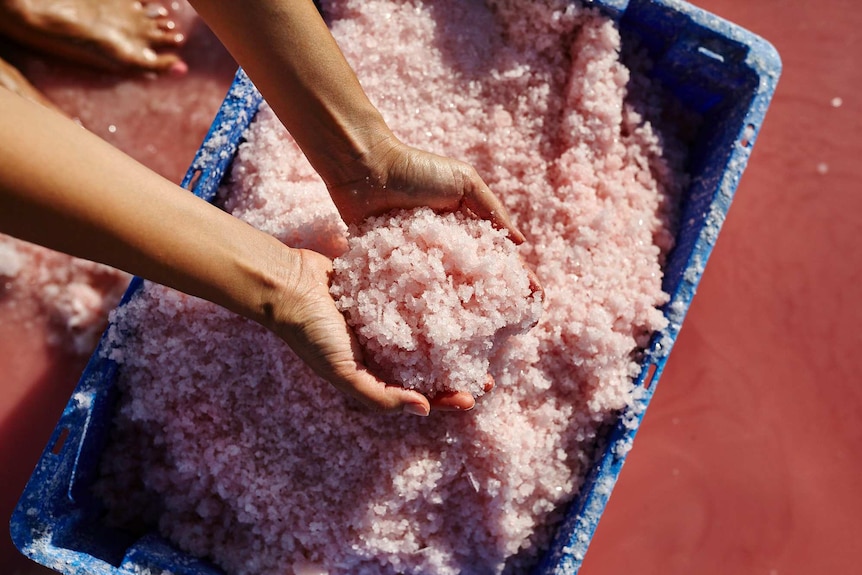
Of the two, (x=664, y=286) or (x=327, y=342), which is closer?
(x=327, y=342)

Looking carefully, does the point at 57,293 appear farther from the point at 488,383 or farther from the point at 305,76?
the point at 488,383

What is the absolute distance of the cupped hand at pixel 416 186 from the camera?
40.5 inches

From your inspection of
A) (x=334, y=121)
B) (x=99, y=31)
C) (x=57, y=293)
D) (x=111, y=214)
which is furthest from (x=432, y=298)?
(x=99, y=31)

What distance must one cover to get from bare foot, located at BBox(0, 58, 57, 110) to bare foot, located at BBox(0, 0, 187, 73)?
96 mm

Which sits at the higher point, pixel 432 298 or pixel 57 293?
pixel 432 298

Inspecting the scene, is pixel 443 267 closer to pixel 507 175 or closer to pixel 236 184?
pixel 507 175

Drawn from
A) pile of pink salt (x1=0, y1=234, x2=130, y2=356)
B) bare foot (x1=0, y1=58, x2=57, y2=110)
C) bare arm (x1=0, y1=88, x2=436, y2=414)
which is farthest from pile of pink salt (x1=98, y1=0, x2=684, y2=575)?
bare foot (x1=0, y1=58, x2=57, y2=110)

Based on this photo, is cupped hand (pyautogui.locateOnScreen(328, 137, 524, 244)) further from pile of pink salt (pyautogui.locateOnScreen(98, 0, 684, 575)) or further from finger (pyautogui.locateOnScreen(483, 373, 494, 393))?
finger (pyautogui.locateOnScreen(483, 373, 494, 393))

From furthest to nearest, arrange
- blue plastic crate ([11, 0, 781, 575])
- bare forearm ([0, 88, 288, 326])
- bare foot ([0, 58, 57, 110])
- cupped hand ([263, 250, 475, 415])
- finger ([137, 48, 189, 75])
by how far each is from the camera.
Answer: finger ([137, 48, 189, 75])
bare foot ([0, 58, 57, 110])
blue plastic crate ([11, 0, 781, 575])
cupped hand ([263, 250, 475, 415])
bare forearm ([0, 88, 288, 326])

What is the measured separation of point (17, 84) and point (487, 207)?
1233 mm

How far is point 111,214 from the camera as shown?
752 mm

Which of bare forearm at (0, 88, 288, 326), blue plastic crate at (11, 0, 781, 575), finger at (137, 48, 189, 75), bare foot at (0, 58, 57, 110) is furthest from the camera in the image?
finger at (137, 48, 189, 75)

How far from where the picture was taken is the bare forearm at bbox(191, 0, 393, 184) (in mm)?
953

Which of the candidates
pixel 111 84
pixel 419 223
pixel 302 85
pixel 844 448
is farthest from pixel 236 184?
pixel 844 448
